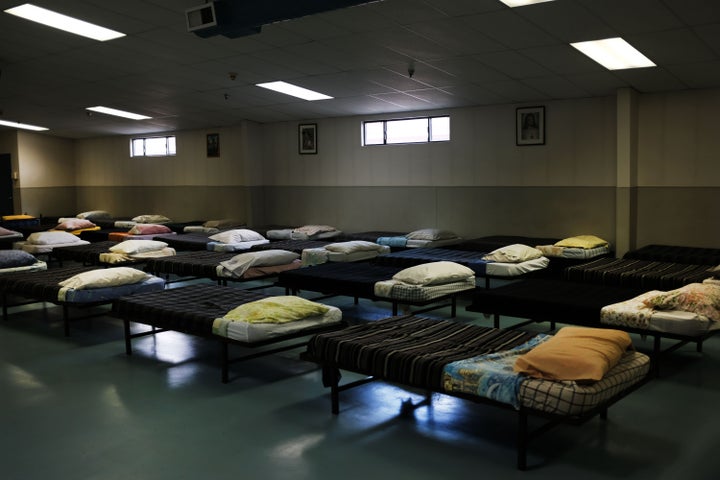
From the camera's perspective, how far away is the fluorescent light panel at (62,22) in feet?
20.0

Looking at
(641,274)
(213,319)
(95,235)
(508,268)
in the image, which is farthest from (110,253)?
(641,274)

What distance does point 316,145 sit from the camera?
1113cm

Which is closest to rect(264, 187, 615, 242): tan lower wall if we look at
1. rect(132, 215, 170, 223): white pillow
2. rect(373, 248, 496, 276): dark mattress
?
rect(373, 248, 496, 276): dark mattress

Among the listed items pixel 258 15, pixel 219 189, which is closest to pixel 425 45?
pixel 258 15

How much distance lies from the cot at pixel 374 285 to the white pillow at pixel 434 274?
0.5 inches

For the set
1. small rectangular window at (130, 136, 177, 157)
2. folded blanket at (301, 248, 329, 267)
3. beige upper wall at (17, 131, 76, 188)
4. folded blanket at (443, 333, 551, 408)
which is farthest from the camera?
beige upper wall at (17, 131, 76, 188)

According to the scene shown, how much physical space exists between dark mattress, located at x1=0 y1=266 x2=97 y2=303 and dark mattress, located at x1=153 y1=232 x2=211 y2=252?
263 centimetres

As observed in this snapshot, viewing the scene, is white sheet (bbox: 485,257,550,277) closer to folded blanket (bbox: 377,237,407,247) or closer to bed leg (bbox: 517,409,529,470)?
folded blanket (bbox: 377,237,407,247)

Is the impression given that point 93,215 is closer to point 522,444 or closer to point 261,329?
point 261,329

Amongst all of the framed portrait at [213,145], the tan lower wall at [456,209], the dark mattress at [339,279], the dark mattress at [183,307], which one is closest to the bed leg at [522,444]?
the dark mattress at [183,307]

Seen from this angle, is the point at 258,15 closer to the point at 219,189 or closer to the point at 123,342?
the point at 123,342

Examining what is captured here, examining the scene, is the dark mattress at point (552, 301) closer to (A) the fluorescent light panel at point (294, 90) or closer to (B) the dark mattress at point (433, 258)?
(B) the dark mattress at point (433, 258)

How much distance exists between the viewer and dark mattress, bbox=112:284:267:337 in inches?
181

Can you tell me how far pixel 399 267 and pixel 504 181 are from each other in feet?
9.12
